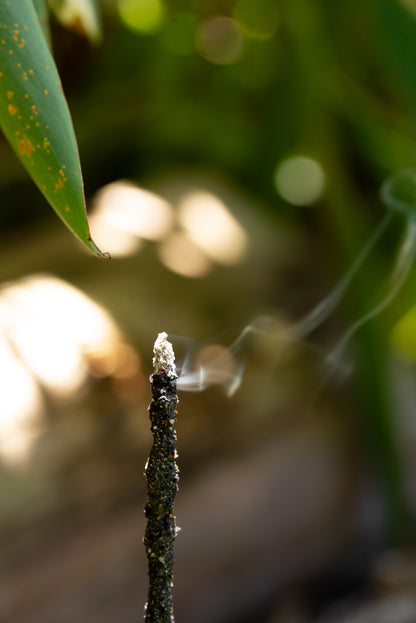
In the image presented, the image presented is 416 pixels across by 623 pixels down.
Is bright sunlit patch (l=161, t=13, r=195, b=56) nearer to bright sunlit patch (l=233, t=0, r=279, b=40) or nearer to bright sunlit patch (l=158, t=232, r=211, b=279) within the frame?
bright sunlit patch (l=233, t=0, r=279, b=40)

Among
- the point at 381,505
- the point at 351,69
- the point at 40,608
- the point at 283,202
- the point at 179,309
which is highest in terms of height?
the point at 351,69

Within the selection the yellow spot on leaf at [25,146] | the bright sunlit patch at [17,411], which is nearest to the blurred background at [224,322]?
the bright sunlit patch at [17,411]

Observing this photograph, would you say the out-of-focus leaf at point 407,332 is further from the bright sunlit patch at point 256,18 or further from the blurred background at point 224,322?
the bright sunlit patch at point 256,18

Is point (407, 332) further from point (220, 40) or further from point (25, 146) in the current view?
point (25, 146)

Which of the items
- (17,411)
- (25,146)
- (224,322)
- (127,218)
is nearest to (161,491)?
(25,146)

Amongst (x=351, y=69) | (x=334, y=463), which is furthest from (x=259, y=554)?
(x=351, y=69)

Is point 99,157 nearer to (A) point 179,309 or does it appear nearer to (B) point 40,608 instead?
(A) point 179,309

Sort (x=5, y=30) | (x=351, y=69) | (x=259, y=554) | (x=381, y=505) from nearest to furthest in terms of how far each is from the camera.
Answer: (x=5, y=30) → (x=259, y=554) → (x=381, y=505) → (x=351, y=69)

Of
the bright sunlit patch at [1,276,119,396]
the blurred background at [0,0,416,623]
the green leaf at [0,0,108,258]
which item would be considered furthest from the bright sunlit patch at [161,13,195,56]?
the green leaf at [0,0,108,258]

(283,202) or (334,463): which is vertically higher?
(283,202)
